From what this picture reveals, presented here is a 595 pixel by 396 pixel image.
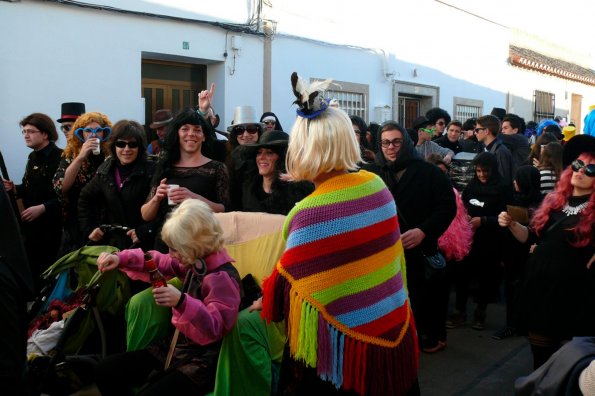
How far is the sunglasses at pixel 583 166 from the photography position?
13.0 feet

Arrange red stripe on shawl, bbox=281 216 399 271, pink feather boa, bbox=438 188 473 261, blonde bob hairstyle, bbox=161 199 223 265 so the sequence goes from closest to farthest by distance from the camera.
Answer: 1. red stripe on shawl, bbox=281 216 399 271
2. blonde bob hairstyle, bbox=161 199 223 265
3. pink feather boa, bbox=438 188 473 261

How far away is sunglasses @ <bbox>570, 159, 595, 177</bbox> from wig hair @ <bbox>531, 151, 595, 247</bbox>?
27 millimetres

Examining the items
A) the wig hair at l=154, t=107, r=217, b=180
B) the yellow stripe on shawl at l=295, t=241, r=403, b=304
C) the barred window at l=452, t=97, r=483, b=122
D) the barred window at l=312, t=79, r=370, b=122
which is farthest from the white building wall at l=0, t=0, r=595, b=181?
the yellow stripe on shawl at l=295, t=241, r=403, b=304

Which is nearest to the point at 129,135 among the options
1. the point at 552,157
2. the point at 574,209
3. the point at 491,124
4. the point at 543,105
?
the point at 574,209

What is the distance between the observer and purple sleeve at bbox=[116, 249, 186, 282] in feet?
12.5

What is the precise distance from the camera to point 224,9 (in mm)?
10273

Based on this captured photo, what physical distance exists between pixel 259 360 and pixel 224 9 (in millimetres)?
7883

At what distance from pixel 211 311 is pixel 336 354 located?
0.95m

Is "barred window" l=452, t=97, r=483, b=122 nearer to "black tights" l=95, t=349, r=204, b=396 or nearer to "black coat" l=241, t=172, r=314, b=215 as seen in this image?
"black coat" l=241, t=172, r=314, b=215

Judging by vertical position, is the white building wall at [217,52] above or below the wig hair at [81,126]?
above

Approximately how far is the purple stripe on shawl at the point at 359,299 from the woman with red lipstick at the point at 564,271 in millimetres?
1726

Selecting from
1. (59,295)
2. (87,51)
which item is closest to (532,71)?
(87,51)

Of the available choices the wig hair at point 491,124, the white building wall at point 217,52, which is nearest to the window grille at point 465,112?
the white building wall at point 217,52

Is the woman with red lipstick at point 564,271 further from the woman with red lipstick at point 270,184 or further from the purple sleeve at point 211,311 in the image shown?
the purple sleeve at point 211,311
